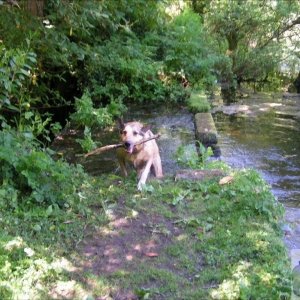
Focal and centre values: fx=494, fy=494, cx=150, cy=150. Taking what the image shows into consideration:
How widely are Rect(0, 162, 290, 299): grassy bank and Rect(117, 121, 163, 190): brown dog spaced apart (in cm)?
49

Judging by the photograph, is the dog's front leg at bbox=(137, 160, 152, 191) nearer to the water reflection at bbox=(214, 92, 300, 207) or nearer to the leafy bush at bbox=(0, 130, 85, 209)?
the leafy bush at bbox=(0, 130, 85, 209)

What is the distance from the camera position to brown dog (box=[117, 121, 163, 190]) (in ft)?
21.2

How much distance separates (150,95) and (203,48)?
3738mm

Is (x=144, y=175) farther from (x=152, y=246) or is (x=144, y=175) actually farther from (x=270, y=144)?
(x=270, y=144)

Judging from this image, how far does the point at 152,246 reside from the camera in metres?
4.70

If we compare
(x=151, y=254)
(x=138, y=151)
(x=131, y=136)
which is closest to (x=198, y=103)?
(x=138, y=151)

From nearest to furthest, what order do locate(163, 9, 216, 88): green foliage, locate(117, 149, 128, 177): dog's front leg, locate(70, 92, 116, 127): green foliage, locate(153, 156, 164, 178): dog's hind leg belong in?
locate(117, 149, 128, 177): dog's front leg < locate(153, 156, 164, 178): dog's hind leg < locate(70, 92, 116, 127): green foliage < locate(163, 9, 216, 88): green foliage

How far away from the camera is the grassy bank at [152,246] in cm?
385

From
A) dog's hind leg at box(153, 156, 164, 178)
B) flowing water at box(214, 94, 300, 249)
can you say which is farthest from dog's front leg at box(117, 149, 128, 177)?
flowing water at box(214, 94, 300, 249)

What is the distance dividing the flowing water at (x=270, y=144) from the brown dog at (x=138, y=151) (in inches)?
76.1

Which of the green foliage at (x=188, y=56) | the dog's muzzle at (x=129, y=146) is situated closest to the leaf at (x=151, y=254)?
the dog's muzzle at (x=129, y=146)

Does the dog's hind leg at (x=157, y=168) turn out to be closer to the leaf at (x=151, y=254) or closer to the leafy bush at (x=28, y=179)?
the leafy bush at (x=28, y=179)

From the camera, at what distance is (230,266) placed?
165 inches

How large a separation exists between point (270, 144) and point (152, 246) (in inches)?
249
